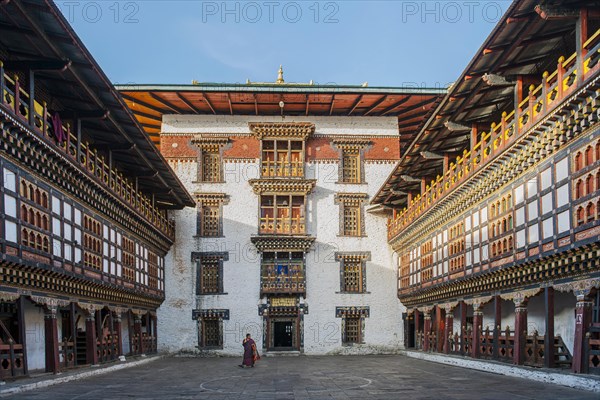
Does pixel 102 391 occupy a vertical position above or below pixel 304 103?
below

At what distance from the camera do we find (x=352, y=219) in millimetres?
38594

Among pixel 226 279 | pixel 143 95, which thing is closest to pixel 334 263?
pixel 226 279

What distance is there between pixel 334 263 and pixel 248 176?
256 inches

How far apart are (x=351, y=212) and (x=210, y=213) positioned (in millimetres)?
7554

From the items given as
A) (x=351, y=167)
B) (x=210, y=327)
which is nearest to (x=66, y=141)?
(x=210, y=327)

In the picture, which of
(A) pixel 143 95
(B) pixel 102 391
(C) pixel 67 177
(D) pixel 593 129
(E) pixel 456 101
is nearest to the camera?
(D) pixel 593 129

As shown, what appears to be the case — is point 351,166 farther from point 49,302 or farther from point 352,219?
point 49,302

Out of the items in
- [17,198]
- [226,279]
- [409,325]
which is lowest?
[409,325]

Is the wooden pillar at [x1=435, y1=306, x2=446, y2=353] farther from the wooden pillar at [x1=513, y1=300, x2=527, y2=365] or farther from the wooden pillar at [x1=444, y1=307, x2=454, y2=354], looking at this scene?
the wooden pillar at [x1=513, y1=300, x2=527, y2=365]

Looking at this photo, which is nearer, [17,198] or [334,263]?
[17,198]

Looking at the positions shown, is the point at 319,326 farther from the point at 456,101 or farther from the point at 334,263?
the point at 456,101

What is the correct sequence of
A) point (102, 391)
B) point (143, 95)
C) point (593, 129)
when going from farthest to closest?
point (143, 95) → point (102, 391) → point (593, 129)

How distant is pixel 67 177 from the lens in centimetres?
2066

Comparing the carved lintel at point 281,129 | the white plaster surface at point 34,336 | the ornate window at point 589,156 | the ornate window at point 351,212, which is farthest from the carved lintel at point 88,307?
the ornate window at point 351,212
